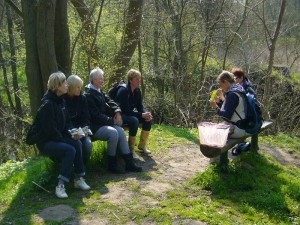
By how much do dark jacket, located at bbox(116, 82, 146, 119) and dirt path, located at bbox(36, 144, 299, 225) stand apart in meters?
0.81

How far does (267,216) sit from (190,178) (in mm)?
1383

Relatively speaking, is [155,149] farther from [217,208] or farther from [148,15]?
[148,15]

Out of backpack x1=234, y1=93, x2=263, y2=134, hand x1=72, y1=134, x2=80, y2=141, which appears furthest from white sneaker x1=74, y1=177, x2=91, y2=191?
backpack x1=234, y1=93, x2=263, y2=134

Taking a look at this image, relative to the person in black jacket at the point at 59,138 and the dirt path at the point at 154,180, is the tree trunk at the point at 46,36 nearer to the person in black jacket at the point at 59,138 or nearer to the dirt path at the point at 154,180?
the person in black jacket at the point at 59,138

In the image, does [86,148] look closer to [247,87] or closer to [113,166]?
[113,166]

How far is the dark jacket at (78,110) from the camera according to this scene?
564cm

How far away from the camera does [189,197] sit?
5.16 metres

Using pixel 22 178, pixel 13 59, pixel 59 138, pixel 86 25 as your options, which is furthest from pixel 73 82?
pixel 13 59

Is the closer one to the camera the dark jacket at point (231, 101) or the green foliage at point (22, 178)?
the green foliage at point (22, 178)

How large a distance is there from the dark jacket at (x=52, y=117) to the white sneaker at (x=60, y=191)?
59cm

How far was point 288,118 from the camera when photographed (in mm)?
13602

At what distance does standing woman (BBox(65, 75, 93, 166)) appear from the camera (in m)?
5.51

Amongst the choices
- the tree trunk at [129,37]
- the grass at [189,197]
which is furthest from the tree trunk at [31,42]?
the tree trunk at [129,37]

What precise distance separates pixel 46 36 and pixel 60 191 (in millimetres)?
2919
